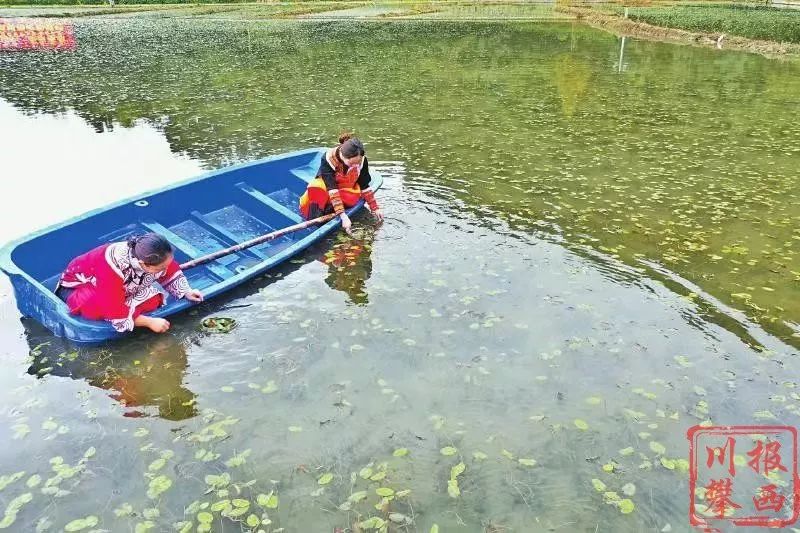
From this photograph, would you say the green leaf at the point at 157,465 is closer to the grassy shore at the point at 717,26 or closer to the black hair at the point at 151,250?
the black hair at the point at 151,250

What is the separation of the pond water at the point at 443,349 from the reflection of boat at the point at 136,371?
2cm

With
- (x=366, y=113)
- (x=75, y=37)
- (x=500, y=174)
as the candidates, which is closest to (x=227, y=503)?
(x=500, y=174)

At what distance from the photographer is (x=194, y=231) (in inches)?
317

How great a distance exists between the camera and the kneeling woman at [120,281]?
5.28m

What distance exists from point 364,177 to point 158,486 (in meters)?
5.50

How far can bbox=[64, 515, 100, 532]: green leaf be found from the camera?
4.14m

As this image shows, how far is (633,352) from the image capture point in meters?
6.06

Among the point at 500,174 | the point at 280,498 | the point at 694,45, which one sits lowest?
the point at 280,498

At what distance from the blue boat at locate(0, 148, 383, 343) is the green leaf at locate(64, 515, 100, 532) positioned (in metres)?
1.98

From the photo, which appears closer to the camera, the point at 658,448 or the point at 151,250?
the point at 658,448

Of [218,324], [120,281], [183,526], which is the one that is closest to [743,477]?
[183,526]

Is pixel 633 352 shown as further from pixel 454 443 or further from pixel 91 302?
pixel 91 302

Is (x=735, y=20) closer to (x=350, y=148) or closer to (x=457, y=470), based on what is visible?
(x=350, y=148)

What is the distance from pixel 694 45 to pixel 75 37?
3652cm
